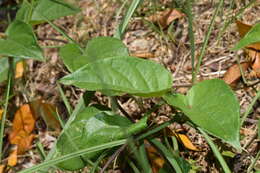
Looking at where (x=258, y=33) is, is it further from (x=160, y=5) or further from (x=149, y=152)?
(x=160, y=5)

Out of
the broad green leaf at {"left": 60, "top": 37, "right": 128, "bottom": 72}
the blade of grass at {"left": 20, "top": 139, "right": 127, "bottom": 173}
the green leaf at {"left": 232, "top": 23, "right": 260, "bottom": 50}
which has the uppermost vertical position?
the green leaf at {"left": 232, "top": 23, "right": 260, "bottom": 50}

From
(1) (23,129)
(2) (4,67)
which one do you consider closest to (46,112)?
(1) (23,129)

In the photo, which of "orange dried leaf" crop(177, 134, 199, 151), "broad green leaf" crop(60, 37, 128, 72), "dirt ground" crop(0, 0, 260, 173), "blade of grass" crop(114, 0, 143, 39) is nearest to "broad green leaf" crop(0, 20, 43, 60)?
"broad green leaf" crop(60, 37, 128, 72)

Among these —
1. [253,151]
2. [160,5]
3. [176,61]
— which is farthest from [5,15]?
[253,151]

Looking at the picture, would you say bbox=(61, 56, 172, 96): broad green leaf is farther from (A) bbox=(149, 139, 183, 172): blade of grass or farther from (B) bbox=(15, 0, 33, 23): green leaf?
(B) bbox=(15, 0, 33, 23): green leaf

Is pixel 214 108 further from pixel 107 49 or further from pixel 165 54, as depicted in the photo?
pixel 165 54

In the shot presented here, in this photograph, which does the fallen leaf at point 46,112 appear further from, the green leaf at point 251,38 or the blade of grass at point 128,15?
the green leaf at point 251,38
